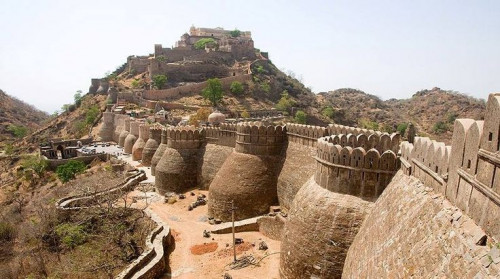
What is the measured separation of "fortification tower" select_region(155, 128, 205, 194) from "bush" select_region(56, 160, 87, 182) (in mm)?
15270

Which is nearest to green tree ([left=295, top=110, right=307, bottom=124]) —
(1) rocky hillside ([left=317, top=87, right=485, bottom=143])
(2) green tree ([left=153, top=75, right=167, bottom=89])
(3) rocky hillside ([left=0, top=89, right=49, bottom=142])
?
(1) rocky hillside ([left=317, top=87, right=485, bottom=143])

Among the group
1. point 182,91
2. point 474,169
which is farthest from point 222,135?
point 182,91

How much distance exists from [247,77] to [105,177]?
145 feet

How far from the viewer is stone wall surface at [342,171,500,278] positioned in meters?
5.28

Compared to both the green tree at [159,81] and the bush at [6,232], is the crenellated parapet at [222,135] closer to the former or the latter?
the bush at [6,232]

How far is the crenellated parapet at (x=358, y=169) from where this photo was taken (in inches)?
456

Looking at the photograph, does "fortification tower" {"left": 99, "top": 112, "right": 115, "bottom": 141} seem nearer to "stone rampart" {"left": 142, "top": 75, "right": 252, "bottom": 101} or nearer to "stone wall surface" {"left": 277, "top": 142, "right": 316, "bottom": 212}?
"stone rampart" {"left": 142, "top": 75, "right": 252, "bottom": 101}

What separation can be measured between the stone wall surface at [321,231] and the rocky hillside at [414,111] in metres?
49.2

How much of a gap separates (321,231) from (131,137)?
120 ft

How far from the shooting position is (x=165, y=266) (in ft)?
57.4

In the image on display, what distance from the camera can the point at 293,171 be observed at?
20109 millimetres

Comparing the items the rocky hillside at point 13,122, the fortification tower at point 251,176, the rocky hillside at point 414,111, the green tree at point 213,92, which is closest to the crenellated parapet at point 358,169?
the fortification tower at point 251,176

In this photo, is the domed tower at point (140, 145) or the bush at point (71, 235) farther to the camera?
the domed tower at point (140, 145)

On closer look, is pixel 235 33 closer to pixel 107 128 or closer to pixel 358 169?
pixel 107 128
